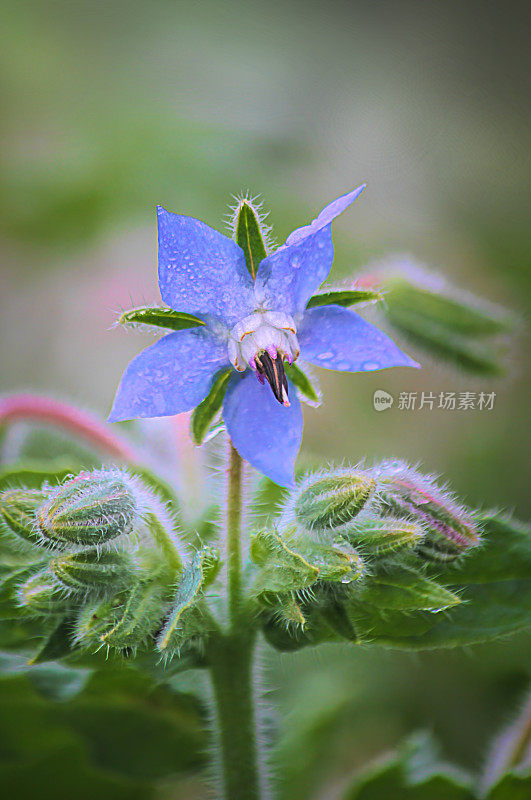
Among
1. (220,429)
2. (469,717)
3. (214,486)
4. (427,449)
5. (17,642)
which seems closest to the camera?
(220,429)

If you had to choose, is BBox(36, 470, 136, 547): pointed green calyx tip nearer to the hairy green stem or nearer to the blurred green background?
the hairy green stem

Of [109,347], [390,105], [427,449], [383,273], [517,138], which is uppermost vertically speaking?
[390,105]

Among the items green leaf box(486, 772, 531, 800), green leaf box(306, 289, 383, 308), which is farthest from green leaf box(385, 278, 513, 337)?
green leaf box(486, 772, 531, 800)

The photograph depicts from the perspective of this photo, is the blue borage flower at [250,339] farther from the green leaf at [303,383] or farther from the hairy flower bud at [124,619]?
the hairy flower bud at [124,619]

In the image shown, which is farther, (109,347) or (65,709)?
(109,347)

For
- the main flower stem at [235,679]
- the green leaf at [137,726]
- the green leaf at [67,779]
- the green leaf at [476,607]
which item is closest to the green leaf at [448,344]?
the green leaf at [476,607]

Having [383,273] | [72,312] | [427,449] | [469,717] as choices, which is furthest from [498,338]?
[72,312]

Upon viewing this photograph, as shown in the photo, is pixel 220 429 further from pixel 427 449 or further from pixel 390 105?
pixel 390 105

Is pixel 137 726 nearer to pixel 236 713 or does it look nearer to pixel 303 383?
pixel 236 713

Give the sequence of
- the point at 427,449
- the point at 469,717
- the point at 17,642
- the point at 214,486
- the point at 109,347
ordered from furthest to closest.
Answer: the point at 109,347
the point at 427,449
the point at 469,717
the point at 214,486
the point at 17,642
